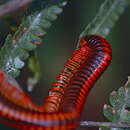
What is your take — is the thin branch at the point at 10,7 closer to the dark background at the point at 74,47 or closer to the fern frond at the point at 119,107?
the fern frond at the point at 119,107

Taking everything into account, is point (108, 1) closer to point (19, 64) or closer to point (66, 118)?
point (19, 64)

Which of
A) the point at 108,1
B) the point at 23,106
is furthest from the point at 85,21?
the point at 23,106

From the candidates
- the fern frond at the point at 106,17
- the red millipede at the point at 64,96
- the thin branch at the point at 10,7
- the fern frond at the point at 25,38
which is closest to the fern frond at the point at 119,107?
the red millipede at the point at 64,96

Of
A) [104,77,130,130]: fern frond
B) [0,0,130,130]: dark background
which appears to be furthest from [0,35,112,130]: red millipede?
[0,0,130,130]: dark background

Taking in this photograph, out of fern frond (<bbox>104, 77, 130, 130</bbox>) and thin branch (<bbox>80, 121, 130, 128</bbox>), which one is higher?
fern frond (<bbox>104, 77, 130, 130</bbox>)

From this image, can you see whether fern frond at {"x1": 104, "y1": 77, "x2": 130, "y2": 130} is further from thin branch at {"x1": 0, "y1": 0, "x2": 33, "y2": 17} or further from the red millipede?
thin branch at {"x1": 0, "y1": 0, "x2": 33, "y2": 17}

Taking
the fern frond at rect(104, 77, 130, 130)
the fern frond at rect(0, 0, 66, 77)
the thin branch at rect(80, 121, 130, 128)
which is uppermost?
the fern frond at rect(0, 0, 66, 77)
